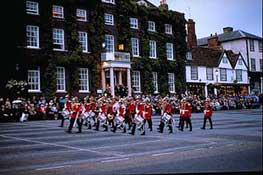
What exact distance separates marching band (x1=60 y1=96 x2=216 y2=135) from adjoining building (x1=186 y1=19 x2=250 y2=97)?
6.52 meters

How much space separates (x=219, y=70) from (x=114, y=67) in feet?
61.2

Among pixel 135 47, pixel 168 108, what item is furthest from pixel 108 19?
pixel 168 108

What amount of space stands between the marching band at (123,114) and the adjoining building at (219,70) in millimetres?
6522

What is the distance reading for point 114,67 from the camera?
22750 mm

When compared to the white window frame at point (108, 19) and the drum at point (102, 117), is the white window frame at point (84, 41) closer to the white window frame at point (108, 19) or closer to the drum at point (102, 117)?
the white window frame at point (108, 19)

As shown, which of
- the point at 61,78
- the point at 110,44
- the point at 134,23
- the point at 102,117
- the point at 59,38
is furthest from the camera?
the point at 110,44

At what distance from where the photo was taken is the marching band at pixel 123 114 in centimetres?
1130

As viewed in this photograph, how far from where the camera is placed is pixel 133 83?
23484 millimetres

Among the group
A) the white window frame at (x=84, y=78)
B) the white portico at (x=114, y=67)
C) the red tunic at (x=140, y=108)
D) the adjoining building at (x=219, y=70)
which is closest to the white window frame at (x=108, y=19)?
the white portico at (x=114, y=67)

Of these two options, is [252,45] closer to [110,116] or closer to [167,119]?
[167,119]

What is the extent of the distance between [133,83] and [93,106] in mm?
10373

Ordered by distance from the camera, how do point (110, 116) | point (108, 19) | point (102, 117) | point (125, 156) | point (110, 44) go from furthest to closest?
point (110, 44), point (108, 19), point (102, 117), point (110, 116), point (125, 156)

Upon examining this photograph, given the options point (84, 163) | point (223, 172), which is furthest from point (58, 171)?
point (223, 172)

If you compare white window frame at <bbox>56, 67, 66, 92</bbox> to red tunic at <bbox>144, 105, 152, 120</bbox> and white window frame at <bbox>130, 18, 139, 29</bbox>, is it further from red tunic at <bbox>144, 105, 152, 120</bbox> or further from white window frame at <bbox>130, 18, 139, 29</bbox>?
red tunic at <bbox>144, 105, 152, 120</bbox>
